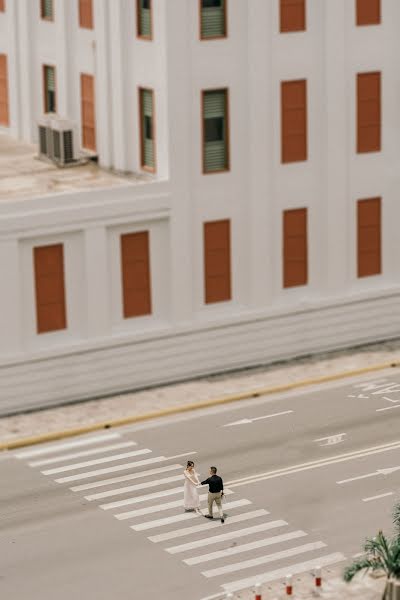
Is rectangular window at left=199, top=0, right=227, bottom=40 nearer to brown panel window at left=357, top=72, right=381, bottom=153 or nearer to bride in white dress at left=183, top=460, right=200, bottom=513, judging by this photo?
brown panel window at left=357, top=72, right=381, bottom=153

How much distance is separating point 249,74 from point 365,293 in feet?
28.1

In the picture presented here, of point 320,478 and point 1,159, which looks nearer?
point 320,478

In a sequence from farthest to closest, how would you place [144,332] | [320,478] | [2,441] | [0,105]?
[0,105] < [144,332] < [2,441] < [320,478]

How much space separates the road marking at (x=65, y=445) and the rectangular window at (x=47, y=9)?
1484 cm

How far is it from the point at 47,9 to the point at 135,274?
10064 millimetres

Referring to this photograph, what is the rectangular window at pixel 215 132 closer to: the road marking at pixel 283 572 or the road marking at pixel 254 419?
the road marking at pixel 254 419

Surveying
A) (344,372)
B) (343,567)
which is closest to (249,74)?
(344,372)

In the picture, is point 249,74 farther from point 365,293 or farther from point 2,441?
point 2,441

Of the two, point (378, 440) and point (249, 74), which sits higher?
point (249, 74)

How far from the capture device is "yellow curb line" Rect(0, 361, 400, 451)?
1934 inches

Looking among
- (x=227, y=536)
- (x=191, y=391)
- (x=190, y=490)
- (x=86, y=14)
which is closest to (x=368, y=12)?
(x=86, y=14)

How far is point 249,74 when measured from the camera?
5328 centimetres

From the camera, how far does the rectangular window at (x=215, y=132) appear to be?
174ft

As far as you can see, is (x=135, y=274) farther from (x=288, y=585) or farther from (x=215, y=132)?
(x=288, y=585)
